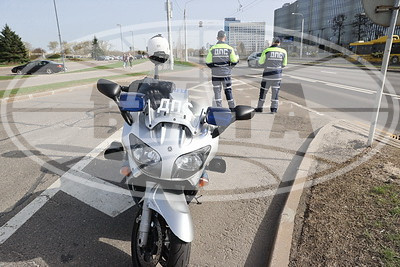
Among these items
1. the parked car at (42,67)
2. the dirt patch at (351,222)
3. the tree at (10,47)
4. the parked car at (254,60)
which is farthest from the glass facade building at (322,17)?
the dirt patch at (351,222)

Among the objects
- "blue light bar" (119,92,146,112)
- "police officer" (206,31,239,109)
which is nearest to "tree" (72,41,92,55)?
"police officer" (206,31,239,109)

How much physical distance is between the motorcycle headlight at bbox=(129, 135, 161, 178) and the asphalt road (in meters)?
0.92

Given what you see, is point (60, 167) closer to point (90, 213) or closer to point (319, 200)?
point (90, 213)

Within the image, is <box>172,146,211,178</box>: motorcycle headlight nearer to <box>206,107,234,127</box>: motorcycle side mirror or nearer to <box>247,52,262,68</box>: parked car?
<box>206,107,234,127</box>: motorcycle side mirror

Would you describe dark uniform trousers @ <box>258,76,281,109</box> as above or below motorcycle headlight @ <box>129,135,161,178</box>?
below

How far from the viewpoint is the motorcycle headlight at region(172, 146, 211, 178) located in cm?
213

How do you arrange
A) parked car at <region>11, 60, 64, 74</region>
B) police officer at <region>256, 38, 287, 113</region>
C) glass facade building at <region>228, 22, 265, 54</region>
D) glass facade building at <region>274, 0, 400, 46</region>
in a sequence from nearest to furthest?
police officer at <region>256, 38, 287, 113</region> → parked car at <region>11, 60, 64, 74</region> → glass facade building at <region>228, 22, 265, 54</region> → glass facade building at <region>274, 0, 400, 46</region>

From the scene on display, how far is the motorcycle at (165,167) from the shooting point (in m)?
2.09

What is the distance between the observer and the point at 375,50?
111 feet

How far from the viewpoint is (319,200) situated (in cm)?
326

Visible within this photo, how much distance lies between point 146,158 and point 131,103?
18.7 inches

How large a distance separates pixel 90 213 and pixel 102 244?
614 mm

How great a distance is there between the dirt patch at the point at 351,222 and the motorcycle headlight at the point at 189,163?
1130 millimetres

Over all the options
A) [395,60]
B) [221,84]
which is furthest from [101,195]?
[395,60]
